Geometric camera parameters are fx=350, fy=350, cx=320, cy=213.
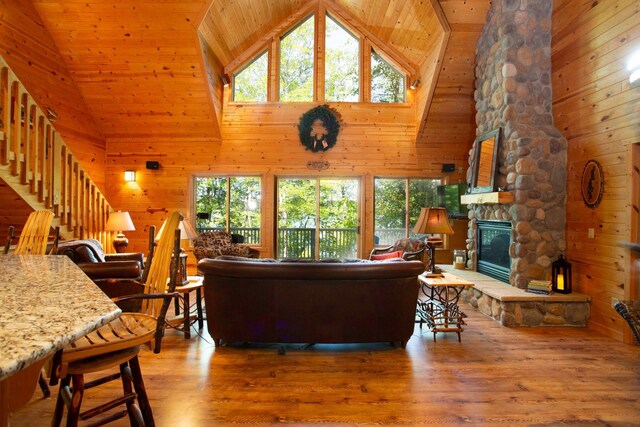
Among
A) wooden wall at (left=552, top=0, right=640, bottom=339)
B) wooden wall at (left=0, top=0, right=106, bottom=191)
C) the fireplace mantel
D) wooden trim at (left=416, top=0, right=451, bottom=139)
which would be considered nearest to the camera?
wooden wall at (left=552, top=0, right=640, bottom=339)

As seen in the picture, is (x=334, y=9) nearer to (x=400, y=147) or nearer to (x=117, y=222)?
(x=400, y=147)

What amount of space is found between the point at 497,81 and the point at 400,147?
255cm

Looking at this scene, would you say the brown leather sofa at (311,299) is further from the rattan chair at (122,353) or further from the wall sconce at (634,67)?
the wall sconce at (634,67)

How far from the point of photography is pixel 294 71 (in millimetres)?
7207

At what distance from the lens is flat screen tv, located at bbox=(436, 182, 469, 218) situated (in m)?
6.55

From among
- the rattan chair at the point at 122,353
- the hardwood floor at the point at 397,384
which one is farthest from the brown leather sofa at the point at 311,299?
the rattan chair at the point at 122,353

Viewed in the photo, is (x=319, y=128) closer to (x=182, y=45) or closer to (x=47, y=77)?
(x=182, y=45)

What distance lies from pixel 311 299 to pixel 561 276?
3106 millimetres

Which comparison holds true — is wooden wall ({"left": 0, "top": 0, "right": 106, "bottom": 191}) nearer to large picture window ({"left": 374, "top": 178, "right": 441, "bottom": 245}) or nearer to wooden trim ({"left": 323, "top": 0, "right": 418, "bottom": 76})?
wooden trim ({"left": 323, "top": 0, "right": 418, "bottom": 76})

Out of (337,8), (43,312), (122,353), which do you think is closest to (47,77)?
(337,8)

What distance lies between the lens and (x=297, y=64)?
7207 millimetres

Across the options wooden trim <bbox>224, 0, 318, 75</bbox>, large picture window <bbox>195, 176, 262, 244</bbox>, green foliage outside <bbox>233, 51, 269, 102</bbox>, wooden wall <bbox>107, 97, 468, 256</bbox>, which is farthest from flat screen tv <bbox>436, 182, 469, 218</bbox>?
wooden trim <bbox>224, 0, 318, 75</bbox>

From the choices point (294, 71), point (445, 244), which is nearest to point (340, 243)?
point (445, 244)

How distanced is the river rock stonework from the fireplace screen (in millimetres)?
199
